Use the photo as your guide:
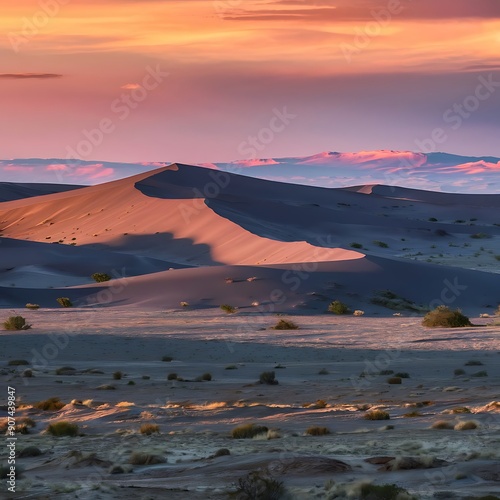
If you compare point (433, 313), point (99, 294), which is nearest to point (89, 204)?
point (99, 294)

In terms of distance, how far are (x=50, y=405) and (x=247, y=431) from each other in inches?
223

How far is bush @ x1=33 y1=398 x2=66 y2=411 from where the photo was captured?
62.2ft

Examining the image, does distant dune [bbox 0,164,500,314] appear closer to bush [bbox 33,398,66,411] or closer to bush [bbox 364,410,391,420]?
bush [bbox 33,398,66,411]

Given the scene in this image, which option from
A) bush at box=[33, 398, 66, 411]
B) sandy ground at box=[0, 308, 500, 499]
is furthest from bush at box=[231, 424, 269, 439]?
bush at box=[33, 398, 66, 411]

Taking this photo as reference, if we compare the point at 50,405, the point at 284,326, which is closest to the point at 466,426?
the point at 50,405

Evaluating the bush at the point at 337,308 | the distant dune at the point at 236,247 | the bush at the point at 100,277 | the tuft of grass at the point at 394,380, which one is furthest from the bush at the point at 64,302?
the tuft of grass at the point at 394,380

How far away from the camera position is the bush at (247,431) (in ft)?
48.1

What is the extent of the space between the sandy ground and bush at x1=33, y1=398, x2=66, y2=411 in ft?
0.64

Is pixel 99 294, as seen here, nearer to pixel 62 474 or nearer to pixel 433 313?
pixel 433 313

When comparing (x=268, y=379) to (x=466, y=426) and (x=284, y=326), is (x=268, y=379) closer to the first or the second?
(x=466, y=426)

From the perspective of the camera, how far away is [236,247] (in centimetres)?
6291

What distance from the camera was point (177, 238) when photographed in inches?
2830

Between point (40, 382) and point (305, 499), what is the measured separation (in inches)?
543

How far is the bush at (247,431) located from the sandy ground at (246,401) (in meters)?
0.15
